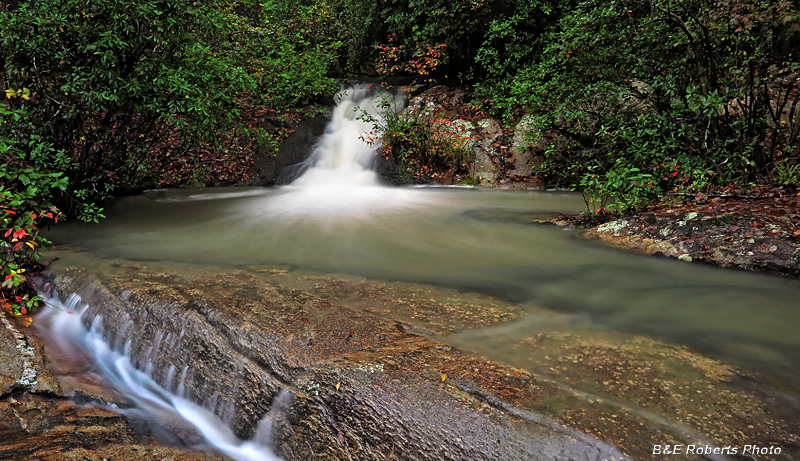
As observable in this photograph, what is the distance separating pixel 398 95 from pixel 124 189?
26.4 ft

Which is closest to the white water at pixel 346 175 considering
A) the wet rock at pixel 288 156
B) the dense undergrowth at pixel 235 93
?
the wet rock at pixel 288 156

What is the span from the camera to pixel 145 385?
3.03 m

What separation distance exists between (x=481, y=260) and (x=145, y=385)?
337 centimetres

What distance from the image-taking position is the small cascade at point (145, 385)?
2410 mm

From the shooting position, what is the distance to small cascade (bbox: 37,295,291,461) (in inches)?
94.9

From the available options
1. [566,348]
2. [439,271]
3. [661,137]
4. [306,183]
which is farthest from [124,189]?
[661,137]

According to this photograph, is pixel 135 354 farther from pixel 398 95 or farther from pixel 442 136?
pixel 398 95

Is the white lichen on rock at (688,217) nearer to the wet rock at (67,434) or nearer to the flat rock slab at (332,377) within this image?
A: the flat rock slab at (332,377)

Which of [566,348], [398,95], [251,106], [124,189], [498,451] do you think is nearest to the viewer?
[498,451]

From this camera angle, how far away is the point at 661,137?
610 cm

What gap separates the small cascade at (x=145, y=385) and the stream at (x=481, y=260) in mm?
23

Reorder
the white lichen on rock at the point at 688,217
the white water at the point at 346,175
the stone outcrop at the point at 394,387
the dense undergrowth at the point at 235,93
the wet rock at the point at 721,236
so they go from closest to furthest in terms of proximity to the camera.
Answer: the stone outcrop at the point at 394,387, the wet rock at the point at 721,236, the dense undergrowth at the point at 235,93, the white lichen on rock at the point at 688,217, the white water at the point at 346,175

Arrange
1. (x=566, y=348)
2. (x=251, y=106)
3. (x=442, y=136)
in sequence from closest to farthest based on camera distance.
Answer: (x=566, y=348) → (x=442, y=136) → (x=251, y=106)

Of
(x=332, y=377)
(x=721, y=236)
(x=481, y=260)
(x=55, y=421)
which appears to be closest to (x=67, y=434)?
(x=55, y=421)
